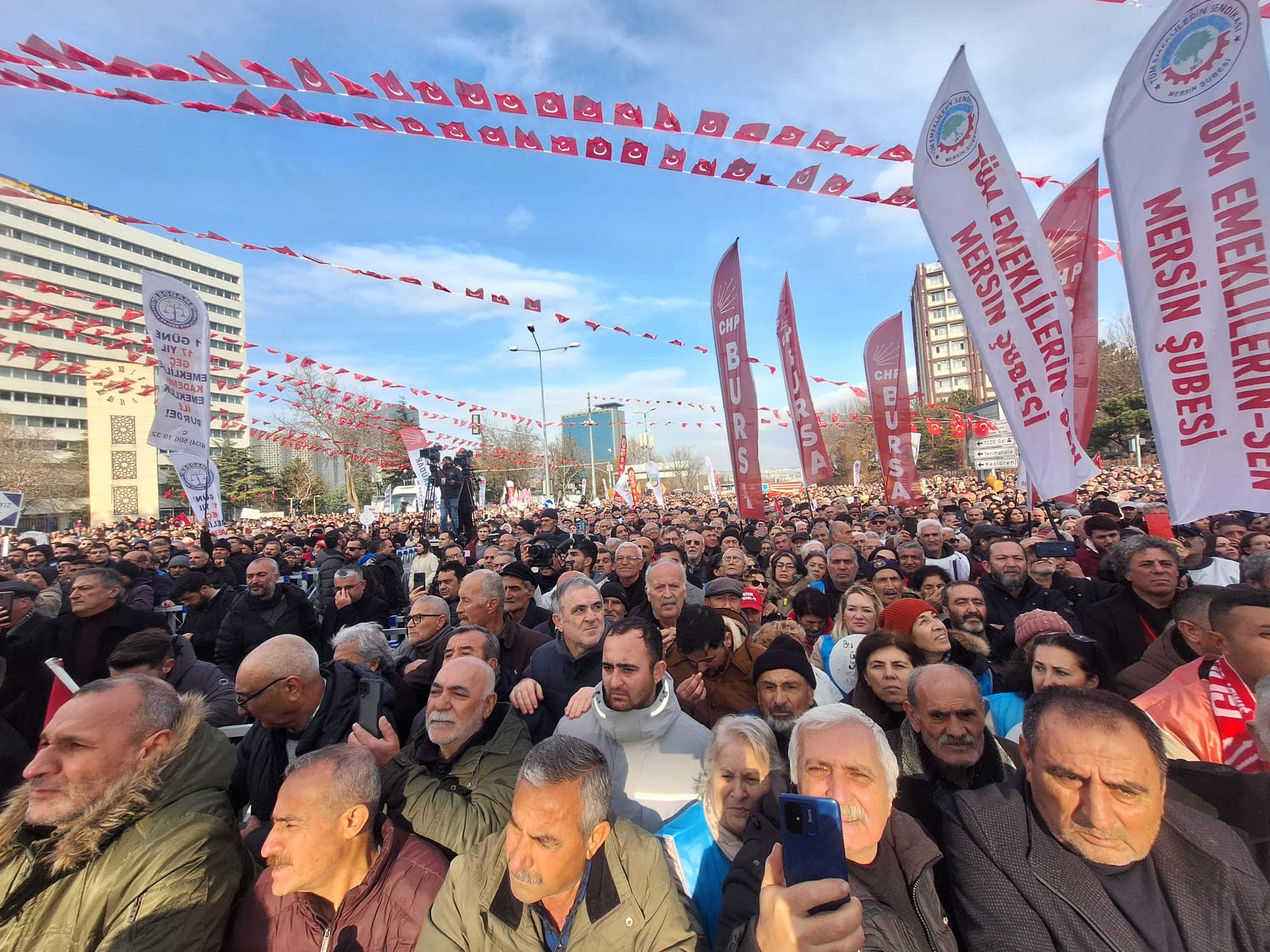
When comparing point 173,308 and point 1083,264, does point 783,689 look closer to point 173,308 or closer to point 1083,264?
point 1083,264

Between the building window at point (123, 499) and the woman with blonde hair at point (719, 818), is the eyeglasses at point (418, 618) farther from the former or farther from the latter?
the building window at point (123, 499)

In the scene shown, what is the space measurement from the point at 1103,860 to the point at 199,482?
33.2 feet

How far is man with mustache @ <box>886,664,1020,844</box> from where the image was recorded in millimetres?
2473

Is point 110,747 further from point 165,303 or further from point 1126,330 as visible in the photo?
point 1126,330

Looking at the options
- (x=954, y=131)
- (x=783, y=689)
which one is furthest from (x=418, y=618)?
(x=954, y=131)

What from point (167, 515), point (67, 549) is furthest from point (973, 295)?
point (167, 515)

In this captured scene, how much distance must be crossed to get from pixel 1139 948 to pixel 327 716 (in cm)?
299

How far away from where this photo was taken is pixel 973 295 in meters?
4.72

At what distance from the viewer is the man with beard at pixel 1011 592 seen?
5281 mm

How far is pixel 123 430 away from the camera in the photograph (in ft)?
164

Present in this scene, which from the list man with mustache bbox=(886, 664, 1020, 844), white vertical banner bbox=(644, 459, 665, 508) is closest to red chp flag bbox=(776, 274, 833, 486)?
man with mustache bbox=(886, 664, 1020, 844)

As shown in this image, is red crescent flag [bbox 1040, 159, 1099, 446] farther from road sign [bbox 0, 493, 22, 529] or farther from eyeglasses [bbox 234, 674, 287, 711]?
road sign [bbox 0, 493, 22, 529]

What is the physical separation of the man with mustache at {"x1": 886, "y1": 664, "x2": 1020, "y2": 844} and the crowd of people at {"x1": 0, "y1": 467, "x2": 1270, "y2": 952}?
10 mm

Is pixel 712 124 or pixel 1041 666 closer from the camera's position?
pixel 1041 666
